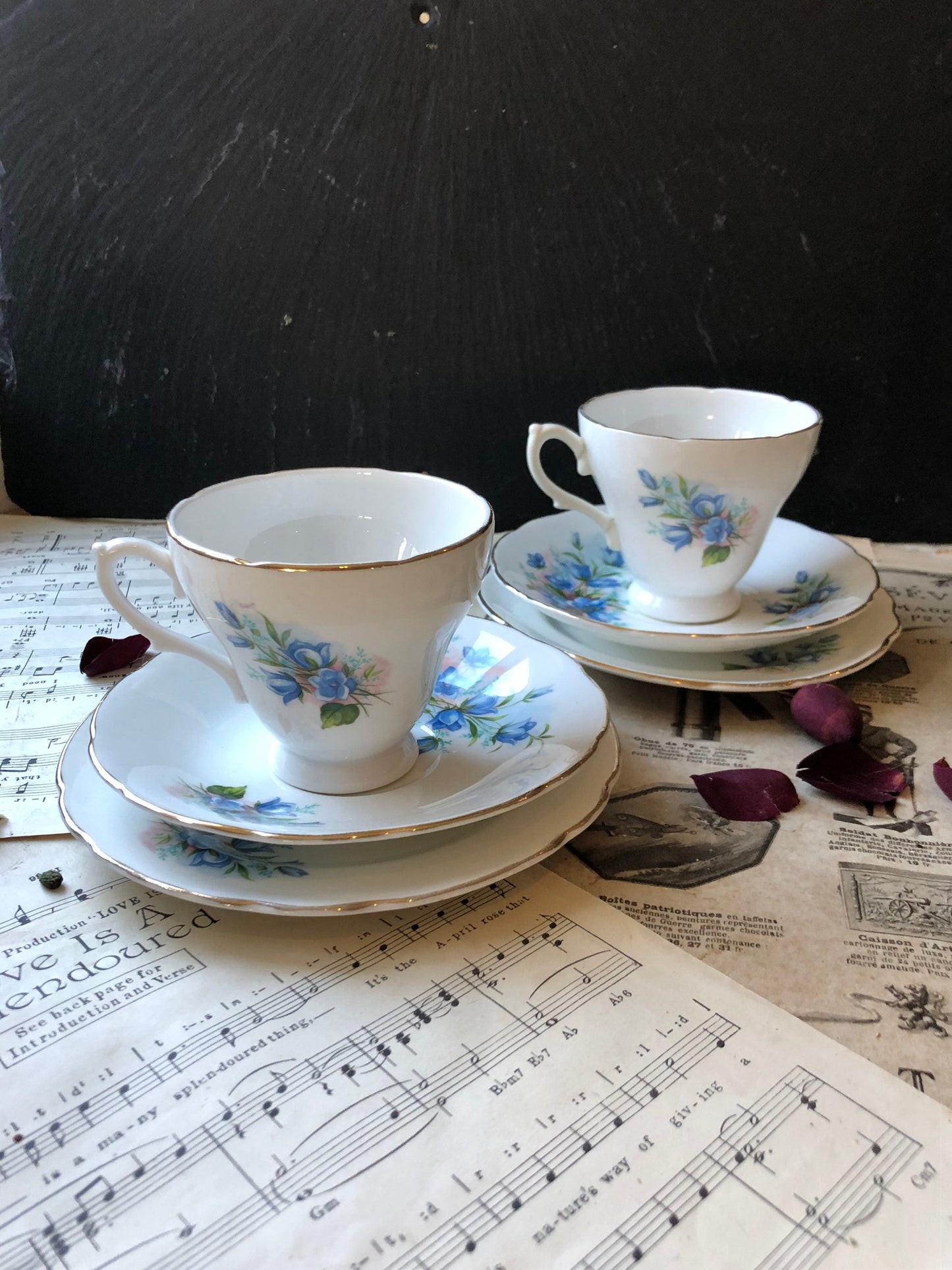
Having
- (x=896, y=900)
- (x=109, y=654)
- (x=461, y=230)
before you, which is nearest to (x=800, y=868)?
(x=896, y=900)

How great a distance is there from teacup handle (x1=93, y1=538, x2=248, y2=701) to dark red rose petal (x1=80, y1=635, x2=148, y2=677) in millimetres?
187

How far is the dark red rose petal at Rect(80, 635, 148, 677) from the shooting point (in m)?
0.71

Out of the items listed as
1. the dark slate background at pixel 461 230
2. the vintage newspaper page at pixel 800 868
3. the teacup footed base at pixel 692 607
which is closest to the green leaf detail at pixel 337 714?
the vintage newspaper page at pixel 800 868

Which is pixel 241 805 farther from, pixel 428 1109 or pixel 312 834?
pixel 428 1109

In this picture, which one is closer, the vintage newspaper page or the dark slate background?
the vintage newspaper page

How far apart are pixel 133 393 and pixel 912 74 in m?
0.80

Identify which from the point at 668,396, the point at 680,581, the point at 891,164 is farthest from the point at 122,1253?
the point at 891,164

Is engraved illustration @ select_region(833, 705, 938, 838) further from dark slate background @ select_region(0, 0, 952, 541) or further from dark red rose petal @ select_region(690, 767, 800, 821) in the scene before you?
dark slate background @ select_region(0, 0, 952, 541)

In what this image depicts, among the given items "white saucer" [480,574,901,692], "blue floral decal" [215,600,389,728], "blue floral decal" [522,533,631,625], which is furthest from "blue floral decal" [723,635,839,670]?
"blue floral decal" [215,600,389,728]

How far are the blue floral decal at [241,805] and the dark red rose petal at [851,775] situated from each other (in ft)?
1.00

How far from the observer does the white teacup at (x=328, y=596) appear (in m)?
0.47

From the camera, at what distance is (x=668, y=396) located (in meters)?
0.84

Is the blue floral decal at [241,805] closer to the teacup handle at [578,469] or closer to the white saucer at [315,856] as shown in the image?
the white saucer at [315,856]

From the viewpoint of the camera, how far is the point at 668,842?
0.54 metres
